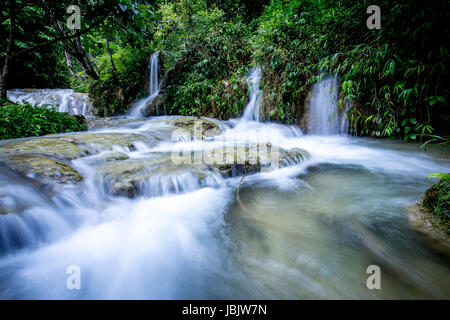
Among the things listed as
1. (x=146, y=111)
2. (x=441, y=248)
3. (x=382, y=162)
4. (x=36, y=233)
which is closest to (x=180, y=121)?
(x=146, y=111)

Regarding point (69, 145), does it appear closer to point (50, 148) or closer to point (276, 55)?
point (50, 148)

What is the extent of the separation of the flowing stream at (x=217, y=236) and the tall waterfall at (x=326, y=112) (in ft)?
7.31

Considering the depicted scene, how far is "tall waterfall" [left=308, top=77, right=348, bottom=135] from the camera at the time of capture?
4863 mm

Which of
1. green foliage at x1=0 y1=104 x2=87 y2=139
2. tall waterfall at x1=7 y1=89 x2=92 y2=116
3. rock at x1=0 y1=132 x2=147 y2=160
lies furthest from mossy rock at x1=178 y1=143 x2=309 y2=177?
tall waterfall at x1=7 y1=89 x2=92 y2=116

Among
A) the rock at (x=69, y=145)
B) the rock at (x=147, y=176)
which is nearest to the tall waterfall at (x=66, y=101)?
the rock at (x=69, y=145)

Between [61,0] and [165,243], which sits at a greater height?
[61,0]

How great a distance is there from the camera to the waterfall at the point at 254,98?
6238 mm

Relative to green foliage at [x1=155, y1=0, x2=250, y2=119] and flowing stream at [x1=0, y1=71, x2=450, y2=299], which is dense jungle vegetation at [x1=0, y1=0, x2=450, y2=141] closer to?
green foliage at [x1=155, y1=0, x2=250, y2=119]

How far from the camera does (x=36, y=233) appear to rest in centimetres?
170

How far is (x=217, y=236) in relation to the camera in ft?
6.00

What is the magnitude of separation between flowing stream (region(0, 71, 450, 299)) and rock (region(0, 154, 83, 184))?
10cm
